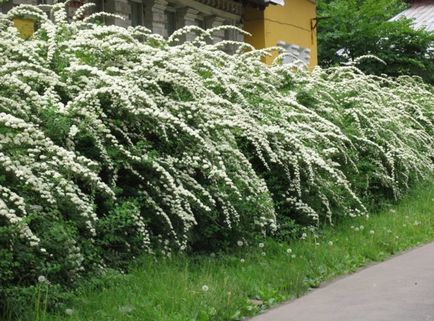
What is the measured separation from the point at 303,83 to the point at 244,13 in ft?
30.1

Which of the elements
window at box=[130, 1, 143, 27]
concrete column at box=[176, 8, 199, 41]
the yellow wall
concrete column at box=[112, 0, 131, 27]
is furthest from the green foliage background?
concrete column at box=[112, 0, 131, 27]

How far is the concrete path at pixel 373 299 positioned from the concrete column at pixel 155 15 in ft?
28.1

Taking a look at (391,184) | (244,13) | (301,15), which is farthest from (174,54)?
(301,15)

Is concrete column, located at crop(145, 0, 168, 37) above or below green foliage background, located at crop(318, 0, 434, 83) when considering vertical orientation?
below

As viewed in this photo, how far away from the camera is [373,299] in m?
5.44

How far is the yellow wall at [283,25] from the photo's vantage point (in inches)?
731

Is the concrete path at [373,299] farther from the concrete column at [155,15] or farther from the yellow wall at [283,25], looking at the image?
the yellow wall at [283,25]

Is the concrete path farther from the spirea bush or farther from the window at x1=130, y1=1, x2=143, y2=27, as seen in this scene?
the window at x1=130, y1=1, x2=143, y2=27

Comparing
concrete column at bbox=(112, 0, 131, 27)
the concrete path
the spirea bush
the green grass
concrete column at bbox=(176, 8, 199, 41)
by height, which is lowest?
the concrete path

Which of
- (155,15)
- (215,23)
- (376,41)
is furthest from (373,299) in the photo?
(376,41)

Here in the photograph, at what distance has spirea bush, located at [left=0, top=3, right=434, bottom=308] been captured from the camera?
4812 millimetres

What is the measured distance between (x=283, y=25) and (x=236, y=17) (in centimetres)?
238

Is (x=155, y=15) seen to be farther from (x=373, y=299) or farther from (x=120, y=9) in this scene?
(x=373, y=299)

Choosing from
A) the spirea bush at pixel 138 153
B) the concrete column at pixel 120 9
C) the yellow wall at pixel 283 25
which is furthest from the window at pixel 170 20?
the spirea bush at pixel 138 153
